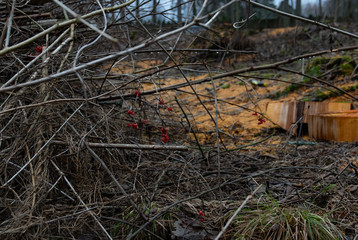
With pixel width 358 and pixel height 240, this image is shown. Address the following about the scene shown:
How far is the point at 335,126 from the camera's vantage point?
14.0 feet

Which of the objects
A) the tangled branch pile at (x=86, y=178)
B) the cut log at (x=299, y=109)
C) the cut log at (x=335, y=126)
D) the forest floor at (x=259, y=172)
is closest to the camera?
the tangled branch pile at (x=86, y=178)

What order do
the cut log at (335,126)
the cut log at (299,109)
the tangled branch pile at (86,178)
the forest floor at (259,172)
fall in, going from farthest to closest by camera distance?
the cut log at (299,109) < the cut log at (335,126) < the forest floor at (259,172) < the tangled branch pile at (86,178)

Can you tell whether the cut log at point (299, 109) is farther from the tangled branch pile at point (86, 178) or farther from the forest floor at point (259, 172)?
the tangled branch pile at point (86, 178)

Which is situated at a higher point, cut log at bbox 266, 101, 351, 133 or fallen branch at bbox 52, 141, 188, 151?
fallen branch at bbox 52, 141, 188, 151

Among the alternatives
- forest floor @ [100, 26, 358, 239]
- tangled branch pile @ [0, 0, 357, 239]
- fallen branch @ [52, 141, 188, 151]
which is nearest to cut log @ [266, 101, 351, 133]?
forest floor @ [100, 26, 358, 239]

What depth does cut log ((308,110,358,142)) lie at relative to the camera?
4184 millimetres

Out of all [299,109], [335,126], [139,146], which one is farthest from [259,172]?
[299,109]

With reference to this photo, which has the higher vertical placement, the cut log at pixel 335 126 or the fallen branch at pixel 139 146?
the fallen branch at pixel 139 146

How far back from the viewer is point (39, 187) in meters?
2.22

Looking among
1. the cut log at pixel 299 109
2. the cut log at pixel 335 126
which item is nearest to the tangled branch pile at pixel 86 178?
the cut log at pixel 335 126

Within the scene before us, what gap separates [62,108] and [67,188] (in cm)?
66

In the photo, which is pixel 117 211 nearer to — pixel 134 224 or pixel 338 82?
pixel 134 224

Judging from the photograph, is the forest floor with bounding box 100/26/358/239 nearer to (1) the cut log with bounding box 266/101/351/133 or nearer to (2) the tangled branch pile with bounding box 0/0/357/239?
(2) the tangled branch pile with bounding box 0/0/357/239

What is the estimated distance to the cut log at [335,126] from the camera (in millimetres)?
4184
